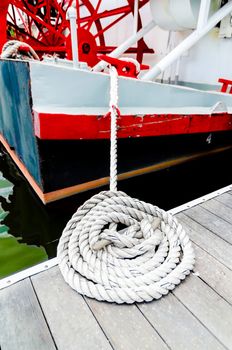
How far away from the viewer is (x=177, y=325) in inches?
40.0

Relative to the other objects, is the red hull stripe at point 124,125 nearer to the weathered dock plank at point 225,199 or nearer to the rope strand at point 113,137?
the rope strand at point 113,137

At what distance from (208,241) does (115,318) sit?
26.7 inches

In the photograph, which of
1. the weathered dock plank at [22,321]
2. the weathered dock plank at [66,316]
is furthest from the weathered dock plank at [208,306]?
the weathered dock plank at [22,321]

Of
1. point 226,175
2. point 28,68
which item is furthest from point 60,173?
point 226,175

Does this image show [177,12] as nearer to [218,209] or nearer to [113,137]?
[113,137]

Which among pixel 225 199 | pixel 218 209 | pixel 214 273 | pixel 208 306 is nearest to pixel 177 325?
pixel 208 306

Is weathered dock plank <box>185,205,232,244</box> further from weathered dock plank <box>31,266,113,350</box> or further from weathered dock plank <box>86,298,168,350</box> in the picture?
weathered dock plank <box>31,266,113,350</box>

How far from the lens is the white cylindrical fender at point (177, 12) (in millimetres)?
3105

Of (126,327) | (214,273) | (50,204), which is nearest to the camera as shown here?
(126,327)

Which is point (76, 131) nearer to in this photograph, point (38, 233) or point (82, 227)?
point (82, 227)

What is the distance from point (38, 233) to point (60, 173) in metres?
0.53

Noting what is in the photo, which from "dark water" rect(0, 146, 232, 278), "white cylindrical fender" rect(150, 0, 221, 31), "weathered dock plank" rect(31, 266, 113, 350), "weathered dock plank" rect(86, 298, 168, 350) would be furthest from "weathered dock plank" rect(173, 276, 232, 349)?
"white cylindrical fender" rect(150, 0, 221, 31)

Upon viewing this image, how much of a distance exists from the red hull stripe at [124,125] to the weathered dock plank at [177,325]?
119 centimetres

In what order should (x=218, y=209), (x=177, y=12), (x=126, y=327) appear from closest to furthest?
(x=126, y=327) → (x=218, y=209) → (x=177, y=12)
